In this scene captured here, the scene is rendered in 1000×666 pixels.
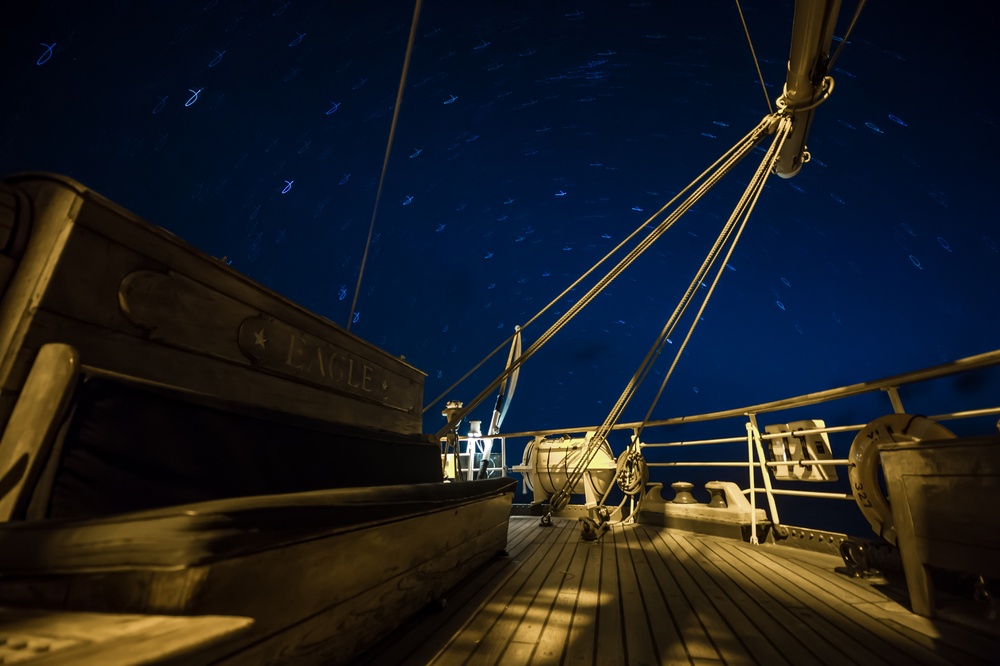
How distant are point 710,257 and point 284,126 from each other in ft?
185

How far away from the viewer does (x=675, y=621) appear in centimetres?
159

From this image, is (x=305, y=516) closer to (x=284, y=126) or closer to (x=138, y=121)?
(x=138, y=121)

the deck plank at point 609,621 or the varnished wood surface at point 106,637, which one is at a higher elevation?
the varnished wood surface at point 106,637

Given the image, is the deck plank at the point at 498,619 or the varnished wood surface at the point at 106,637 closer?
the varnished wood surface at the point at 106,637

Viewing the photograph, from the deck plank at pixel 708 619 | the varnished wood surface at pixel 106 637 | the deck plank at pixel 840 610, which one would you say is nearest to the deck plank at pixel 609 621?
the deck plank at pixel 708 619

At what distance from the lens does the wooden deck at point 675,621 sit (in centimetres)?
127

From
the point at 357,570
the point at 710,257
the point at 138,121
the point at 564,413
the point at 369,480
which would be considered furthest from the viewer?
the point at 564,413

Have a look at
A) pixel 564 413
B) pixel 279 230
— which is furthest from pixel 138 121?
pixel 564 413

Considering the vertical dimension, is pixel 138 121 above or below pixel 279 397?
above

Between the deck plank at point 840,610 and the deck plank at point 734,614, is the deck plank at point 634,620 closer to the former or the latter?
the deck plank at point 734,614

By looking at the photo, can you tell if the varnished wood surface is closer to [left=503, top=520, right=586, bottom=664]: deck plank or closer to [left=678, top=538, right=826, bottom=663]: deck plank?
[left=503, top=520, right=586, bottom=664]: deck plank

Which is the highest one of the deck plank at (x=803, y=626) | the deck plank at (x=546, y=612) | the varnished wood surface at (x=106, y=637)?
the varnished wood surface at (x=106, y=637)

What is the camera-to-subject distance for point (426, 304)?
76188 mm

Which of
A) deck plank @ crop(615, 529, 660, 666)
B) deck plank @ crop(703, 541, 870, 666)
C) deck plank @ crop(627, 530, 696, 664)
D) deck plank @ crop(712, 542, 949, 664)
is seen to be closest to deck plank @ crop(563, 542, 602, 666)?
deck plank @ crop(615, 529, 660, 666)
